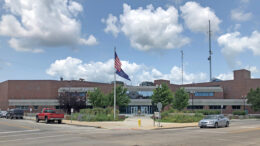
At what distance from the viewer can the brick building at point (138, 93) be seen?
Answer: 68.7 metres

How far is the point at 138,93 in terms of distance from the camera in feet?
228

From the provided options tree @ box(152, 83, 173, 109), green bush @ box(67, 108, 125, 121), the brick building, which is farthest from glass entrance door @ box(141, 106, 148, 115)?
green bush @ box(67, 108, 125, 121)

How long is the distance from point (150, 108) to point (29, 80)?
3328cm

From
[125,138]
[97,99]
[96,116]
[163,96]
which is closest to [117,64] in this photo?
[96,116]

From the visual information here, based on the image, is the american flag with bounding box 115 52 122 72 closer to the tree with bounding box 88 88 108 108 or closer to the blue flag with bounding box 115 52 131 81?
the blue flag with bounding box 115 52 131 81

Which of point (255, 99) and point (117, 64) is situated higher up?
point (117, 64)

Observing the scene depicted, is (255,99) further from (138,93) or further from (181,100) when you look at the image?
(138,93)

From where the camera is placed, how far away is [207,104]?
69188 millimetres

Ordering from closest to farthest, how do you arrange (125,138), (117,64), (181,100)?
(125,138)
(117,64)
(181,100)

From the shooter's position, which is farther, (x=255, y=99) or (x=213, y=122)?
(x=255, y=99)

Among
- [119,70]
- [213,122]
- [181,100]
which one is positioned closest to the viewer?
[213,122]

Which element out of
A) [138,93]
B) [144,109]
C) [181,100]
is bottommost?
[144,109]

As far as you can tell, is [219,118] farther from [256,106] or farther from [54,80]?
[54,80]

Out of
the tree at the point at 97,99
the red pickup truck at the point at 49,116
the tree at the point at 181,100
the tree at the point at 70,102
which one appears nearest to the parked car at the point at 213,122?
the red pickup truck at the point at 49,116
